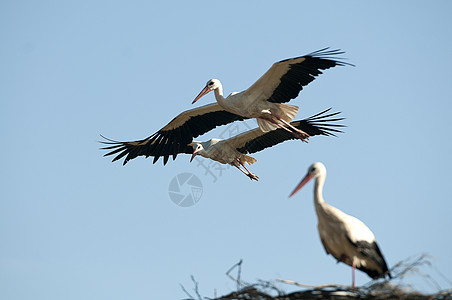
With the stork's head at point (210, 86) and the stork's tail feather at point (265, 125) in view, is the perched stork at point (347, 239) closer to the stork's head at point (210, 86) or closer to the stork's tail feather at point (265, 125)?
the stork's tail feather at point (265, 125)

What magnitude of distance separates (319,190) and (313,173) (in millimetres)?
198

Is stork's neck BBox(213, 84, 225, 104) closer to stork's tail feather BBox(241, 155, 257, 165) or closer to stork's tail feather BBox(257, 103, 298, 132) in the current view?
stork's tail feather BBox(257, 103, 298, 132)

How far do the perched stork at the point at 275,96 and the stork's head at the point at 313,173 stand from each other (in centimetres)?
290

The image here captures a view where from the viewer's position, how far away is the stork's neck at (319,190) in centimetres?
619

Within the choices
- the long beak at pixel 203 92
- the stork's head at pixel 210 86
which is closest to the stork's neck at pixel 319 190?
the stork's head at pixel 210 86

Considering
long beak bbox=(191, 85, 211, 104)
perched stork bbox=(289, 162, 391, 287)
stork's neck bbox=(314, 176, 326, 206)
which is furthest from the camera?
long beak bbox=(191, 85, 211, 104)

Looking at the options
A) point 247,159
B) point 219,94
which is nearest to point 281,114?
point 219,94

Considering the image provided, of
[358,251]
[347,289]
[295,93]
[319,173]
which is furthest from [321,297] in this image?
[295,93]

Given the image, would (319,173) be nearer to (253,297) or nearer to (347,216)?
(347,216)

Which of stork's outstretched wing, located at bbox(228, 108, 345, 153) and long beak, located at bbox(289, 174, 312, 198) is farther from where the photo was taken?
stork's outstretched wing, located at bbox(228, 108, 345, 153)

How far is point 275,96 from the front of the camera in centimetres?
984

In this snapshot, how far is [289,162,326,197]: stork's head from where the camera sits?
6355mm

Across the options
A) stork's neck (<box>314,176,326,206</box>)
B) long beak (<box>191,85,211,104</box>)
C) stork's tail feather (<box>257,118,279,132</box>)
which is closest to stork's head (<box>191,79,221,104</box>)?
long beak (<box>191,85,211,104</box>)

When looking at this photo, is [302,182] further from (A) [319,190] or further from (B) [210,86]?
(B) [210,86]
